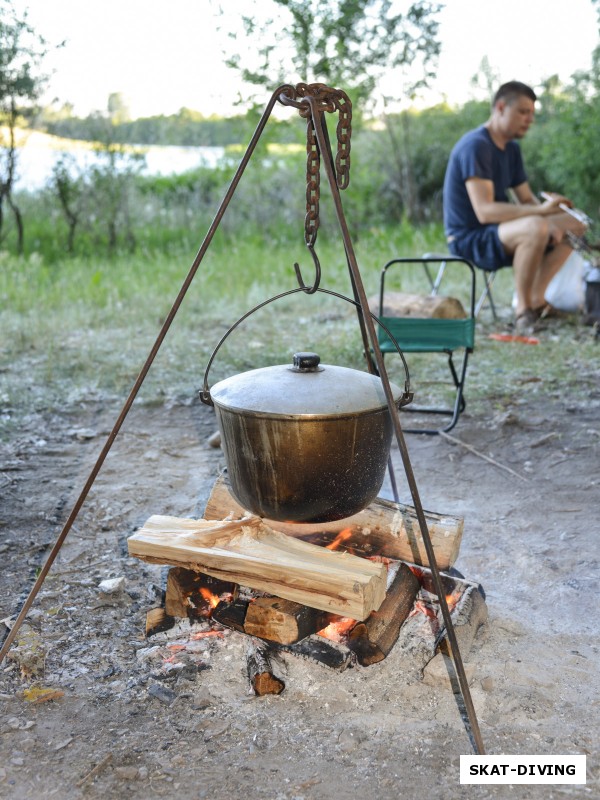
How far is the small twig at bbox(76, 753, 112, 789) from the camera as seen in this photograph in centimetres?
177

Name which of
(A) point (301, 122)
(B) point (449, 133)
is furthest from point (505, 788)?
(B) point (449, 133)

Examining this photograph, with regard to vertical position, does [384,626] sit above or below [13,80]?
below

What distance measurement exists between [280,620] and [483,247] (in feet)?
14.7

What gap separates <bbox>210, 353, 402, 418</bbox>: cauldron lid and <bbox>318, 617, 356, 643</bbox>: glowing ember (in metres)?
0.65

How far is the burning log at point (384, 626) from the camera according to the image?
2.15 metres

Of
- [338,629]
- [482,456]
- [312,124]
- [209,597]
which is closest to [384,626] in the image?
[338,629]

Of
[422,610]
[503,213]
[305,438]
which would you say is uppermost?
[503,213]

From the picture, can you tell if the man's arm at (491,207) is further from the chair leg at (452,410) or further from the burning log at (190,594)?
the burning log at (190,594)

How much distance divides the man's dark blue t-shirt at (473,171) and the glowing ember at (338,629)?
173 inches

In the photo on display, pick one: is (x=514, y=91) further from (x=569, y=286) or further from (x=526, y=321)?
(x=526, y=321)

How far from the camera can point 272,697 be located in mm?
2076

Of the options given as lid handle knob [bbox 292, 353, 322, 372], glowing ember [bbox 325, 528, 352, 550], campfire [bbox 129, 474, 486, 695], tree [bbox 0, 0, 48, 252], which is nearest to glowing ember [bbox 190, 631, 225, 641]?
campfire [bbox 129, 474, 486, 695]

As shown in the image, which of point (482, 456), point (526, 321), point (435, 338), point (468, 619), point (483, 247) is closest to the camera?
point (468, 619)

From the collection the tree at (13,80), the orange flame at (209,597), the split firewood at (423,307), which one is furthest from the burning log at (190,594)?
the tree at (13,80)
